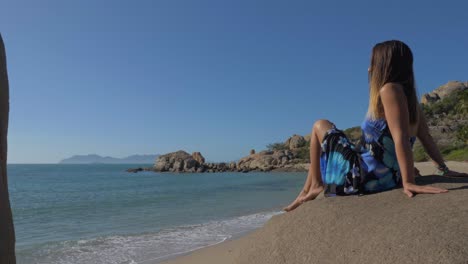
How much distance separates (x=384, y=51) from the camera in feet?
11.1

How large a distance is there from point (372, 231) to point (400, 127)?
0.91 m

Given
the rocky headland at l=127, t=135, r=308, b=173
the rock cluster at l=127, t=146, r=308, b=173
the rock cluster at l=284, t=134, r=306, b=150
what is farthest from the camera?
the rock cluster at l=284, t=134, r=306, b=150

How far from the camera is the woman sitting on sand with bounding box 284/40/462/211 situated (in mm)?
3178

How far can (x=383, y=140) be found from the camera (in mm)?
3396

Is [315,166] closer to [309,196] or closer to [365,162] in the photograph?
[309,196]

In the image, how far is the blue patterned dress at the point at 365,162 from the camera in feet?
11.1

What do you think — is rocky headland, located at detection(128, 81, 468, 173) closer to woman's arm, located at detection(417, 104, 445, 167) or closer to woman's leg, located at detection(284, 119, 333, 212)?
woman's arm, located at detection(417, 104, 445, 167)

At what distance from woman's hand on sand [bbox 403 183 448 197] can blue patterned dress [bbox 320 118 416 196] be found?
0.26 meters

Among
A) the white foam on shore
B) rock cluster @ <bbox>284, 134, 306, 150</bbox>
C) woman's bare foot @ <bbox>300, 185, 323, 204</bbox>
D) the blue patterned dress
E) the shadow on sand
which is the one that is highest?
rock cluster @ <bbox>284, 134, 306, 150</bbox>

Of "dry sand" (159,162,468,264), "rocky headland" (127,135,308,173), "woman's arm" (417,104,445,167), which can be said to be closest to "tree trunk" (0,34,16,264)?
"dry sand" (159,162,468,264)

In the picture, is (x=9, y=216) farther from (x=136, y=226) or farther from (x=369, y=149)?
(x=136, y=226)

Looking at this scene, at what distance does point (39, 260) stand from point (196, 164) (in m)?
64.8

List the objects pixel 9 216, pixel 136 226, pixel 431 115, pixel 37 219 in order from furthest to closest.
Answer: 1. pixel 431 115
2. pixel 37 219
3. pixel 136 226
4. pixel 9 216

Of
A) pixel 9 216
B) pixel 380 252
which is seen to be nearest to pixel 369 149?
pixel 380 252
